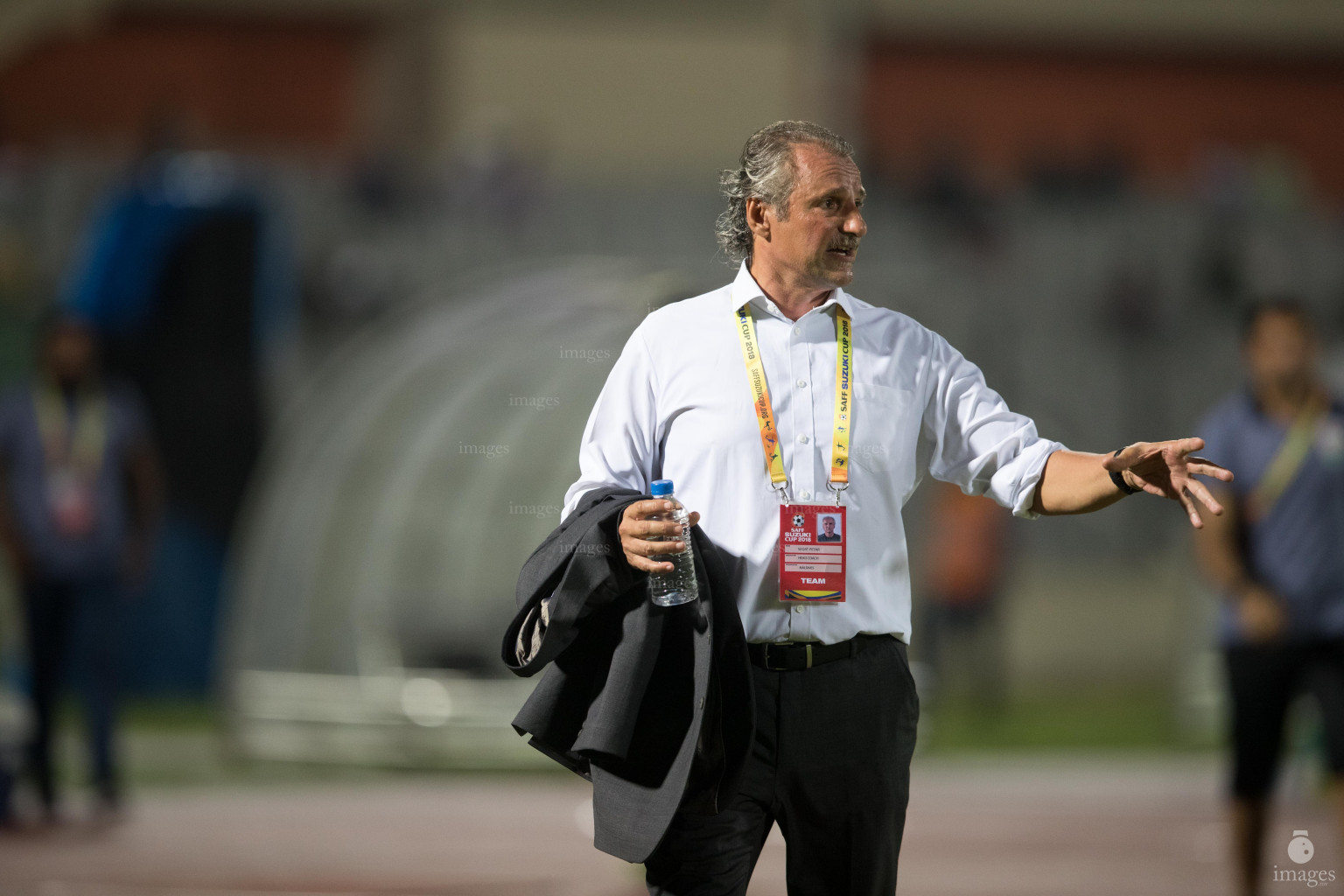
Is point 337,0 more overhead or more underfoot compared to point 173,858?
more overhead

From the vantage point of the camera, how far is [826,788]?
11.2 feet

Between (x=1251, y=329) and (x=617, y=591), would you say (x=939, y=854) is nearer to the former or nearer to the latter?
(x=1251, y=329)

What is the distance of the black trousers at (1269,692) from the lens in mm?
5965

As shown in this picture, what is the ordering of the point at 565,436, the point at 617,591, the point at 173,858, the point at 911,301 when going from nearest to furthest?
the point at 617,591, the point at 173,858, the point at 911,301, the point at 565,436

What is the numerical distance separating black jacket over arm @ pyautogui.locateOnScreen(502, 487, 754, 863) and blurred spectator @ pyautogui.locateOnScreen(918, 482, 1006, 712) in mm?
10574

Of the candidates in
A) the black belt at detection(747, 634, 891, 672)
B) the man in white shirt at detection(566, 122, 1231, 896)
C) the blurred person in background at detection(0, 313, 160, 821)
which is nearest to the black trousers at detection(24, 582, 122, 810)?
the blurred person in background at detection(0, 313, 160, 821)

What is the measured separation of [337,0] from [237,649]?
14509mm

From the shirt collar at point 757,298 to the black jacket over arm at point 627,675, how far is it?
19.1 inches

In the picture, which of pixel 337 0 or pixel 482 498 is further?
pixel 337 0

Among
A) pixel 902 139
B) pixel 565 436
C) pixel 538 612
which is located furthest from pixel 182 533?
pixel 902 139

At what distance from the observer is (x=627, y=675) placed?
332 cm

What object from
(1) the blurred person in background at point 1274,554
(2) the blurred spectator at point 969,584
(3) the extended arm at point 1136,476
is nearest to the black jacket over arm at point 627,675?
(3) the extended arm at point 1136,476

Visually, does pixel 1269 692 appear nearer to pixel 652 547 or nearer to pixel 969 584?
pixel 652 547

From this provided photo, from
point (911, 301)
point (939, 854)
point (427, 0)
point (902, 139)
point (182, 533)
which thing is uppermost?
point (427, 0)
